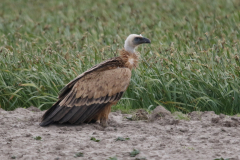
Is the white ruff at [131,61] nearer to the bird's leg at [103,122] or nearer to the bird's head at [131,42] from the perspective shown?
the bird's head at [131,42]

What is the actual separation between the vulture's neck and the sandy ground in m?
0.72

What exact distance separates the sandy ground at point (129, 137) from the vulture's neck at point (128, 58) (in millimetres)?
723

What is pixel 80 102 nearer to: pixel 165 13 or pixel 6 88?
pixel 6 88

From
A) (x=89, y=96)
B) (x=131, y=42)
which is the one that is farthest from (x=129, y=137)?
(x=131, y=42)

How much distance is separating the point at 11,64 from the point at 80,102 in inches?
88.4

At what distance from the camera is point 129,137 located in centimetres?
533

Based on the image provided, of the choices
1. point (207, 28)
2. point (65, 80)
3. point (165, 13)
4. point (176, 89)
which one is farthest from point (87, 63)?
point (165, 13)

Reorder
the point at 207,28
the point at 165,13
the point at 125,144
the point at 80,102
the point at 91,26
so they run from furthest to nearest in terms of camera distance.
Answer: the point at 165,13, the point at 91,26, the point at 207,28, the point at 80,102, the point at 125,144

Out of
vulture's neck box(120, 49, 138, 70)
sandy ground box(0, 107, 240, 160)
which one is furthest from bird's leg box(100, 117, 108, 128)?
vulture's neck box(120, 49, 138, 70)

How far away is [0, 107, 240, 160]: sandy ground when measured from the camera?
15.3 feet

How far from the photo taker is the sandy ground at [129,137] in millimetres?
4660

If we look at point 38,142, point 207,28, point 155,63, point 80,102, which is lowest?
point 38,142

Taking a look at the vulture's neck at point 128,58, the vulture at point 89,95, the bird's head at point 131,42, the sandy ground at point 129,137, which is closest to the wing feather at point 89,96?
the vulture at point 89,95

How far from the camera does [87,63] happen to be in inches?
305
